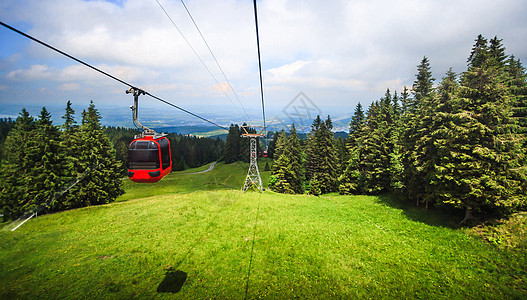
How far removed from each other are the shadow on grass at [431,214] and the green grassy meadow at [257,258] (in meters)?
0.21

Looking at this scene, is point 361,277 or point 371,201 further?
point 371,201

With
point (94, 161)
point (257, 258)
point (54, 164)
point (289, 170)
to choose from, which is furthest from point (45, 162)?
point (289, 170)

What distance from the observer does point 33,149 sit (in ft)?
77.1

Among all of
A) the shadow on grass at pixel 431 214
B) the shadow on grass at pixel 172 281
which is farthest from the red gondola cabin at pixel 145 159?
the shadow on grass at pixel 431 214

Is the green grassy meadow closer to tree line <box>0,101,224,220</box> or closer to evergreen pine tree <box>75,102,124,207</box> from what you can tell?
tree line <box>0,101,224,220</box>

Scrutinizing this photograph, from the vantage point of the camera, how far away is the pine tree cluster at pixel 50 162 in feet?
77.8

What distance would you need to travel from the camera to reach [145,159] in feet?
42.5

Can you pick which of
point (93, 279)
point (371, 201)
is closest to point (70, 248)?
point (93, 279)

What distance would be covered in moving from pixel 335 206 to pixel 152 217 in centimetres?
2094

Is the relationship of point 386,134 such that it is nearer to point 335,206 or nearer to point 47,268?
point 335,206

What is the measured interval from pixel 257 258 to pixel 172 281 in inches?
212

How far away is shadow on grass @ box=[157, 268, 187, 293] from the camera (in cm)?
1116

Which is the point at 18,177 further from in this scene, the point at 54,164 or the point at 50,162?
the point at 54,164

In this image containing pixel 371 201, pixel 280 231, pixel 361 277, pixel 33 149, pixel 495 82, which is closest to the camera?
pixel 361 277
